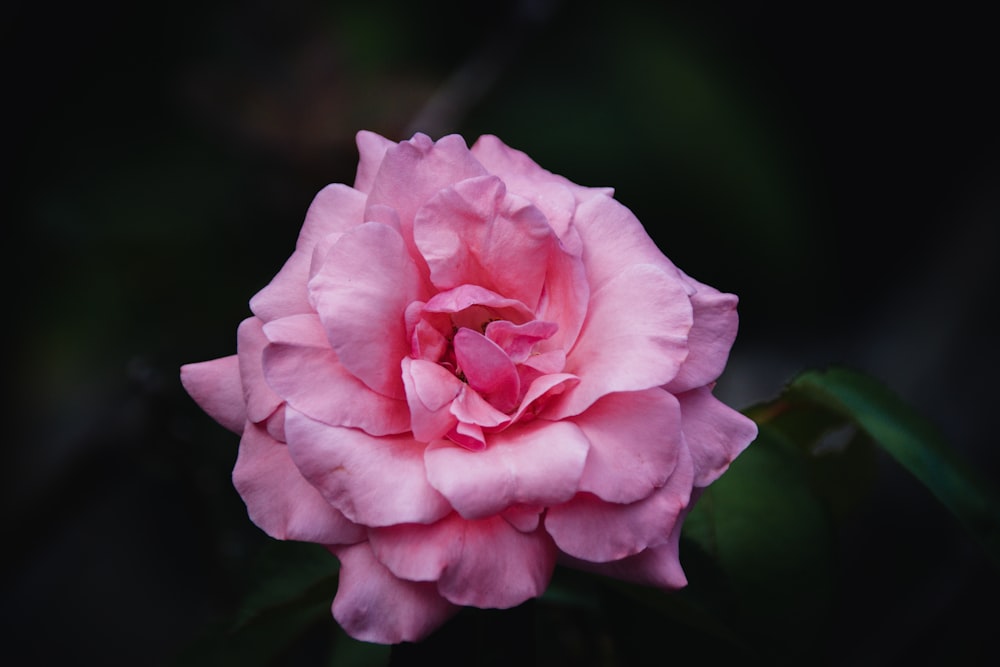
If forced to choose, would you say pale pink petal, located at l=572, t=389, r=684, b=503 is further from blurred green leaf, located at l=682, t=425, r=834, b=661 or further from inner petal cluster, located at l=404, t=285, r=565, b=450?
blurred green leaf, located at l=682, t=425, r=834, b=661

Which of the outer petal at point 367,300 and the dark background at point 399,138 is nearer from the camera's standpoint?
the outer petal at point 367,300

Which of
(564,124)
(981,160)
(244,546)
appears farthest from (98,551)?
(981,160)

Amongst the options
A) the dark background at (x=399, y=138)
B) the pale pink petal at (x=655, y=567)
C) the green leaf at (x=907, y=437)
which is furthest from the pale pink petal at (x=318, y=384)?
the dark background at (x=399, y=138)

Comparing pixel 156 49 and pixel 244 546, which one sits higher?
pixel 156 49

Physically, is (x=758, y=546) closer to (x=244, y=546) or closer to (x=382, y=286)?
(x=382, y=286)

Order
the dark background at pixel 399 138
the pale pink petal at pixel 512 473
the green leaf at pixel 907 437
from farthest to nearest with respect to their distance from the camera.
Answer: the dark background at pixel 399 138 < the green leaf at pixel 907 437 < the pale pink petal at pixel 512 473

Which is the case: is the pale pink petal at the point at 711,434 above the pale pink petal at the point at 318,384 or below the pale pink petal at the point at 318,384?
above

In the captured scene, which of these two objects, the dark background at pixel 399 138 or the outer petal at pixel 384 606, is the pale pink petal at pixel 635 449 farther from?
the dark background at pixel 399 138
